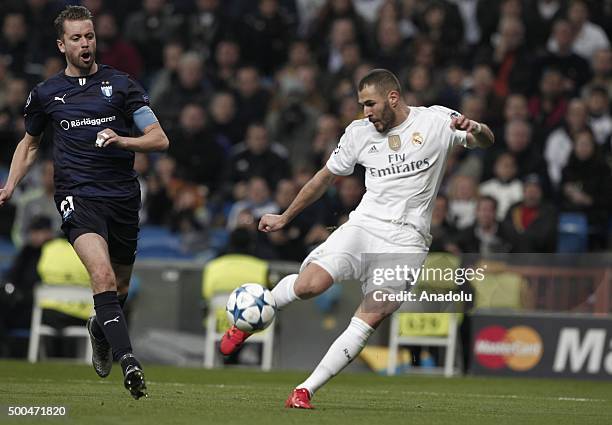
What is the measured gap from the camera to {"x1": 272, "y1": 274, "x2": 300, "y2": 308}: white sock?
9672 millimetres

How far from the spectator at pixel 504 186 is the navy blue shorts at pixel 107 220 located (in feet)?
25.9

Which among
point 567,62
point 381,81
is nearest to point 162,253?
point 567,62

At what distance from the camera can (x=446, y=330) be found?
51.6ft

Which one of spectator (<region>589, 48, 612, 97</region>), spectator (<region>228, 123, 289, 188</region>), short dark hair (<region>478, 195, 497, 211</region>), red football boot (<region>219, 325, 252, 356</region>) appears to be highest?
spectator (<region>589, 48, 612, 97</region>)

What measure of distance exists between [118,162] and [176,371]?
507 cm

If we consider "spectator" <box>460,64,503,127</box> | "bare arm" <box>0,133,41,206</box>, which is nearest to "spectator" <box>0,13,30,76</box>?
"spectator" <box>460,64,503,127</box>

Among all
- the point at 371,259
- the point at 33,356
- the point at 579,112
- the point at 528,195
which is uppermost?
the point at 579,112

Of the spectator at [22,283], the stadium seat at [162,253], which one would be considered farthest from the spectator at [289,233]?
the spectator at [22,283]

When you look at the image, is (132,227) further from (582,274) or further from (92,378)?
(582,274)

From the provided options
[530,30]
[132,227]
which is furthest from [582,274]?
[132,227]

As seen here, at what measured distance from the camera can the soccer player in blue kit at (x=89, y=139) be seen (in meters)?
9.73

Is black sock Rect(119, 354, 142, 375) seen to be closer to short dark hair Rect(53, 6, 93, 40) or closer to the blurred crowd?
short dark hair Rect(53, 6, 93, 40)

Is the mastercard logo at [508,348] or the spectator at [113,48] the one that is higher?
the spectator at [113,48]

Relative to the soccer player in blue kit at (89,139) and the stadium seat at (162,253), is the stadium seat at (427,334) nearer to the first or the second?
the stadium seat at (162,253)
